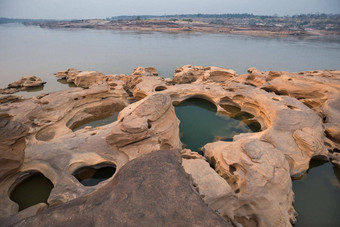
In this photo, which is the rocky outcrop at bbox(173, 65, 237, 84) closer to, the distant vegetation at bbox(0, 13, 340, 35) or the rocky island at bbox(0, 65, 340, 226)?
the rocky island at bbox(0, 65, 340, 226)

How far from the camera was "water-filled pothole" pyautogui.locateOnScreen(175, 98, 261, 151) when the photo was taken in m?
9.00

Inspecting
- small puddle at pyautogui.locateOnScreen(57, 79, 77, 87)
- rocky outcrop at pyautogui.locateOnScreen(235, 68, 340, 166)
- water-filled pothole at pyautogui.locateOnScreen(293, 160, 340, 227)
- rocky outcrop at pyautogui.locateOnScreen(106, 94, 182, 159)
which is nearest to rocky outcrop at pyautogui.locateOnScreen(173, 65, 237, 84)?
rocky outcrop at pyautogui.locateOnScreen(235, 68, 340, 166)

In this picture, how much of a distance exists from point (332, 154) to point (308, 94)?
479 cm

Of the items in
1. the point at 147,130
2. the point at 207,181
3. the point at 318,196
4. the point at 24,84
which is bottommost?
the point at 318,196

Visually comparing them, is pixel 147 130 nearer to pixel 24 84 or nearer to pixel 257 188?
pixel 257 188

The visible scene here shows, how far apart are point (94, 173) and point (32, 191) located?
1.94 metres

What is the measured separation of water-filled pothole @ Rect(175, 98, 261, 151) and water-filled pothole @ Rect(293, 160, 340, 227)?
3.24m

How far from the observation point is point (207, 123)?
10.4 m

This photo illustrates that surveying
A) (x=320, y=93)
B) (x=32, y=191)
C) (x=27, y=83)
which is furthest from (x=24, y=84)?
(x=320, y=93)

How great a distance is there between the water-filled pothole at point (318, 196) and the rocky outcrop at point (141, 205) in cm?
512

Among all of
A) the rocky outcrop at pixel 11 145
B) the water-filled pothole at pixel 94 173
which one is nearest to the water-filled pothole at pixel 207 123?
the water-filled pothole at pixel 94 173

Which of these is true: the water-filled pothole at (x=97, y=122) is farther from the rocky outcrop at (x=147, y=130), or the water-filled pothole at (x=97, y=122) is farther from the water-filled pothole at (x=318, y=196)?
the water-filled pothole at (x=318, y=196)

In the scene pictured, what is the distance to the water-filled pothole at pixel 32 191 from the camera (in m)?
5.69

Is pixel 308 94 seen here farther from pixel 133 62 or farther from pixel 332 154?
pixel 133 62
